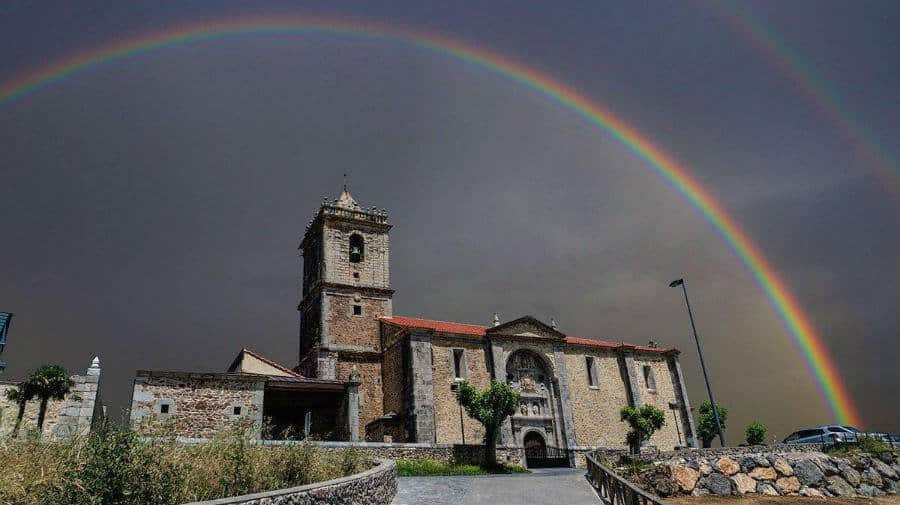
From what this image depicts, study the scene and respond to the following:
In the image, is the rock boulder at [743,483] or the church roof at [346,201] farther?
the church roof at [346,201]

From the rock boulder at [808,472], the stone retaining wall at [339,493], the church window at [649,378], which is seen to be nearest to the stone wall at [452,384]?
Result: the church window at [649,378]

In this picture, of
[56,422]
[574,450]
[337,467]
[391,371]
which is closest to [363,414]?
[391,371]

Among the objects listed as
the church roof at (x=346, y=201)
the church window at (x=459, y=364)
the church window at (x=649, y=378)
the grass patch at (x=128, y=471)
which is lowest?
the grass patch at (x=128, y=471)

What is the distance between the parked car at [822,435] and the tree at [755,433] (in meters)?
8.41

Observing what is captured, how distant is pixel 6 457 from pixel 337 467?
6.47 m

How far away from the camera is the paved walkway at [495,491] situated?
1384 centimetres

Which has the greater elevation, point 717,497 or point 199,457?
point 199,457

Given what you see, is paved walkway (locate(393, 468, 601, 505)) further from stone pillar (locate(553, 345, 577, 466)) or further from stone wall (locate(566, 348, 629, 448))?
stone wall (locate(566, 348, 629, 448))

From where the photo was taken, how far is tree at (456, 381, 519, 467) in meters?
25.7

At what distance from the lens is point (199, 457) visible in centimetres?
926

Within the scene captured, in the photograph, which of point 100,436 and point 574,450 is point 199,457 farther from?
point 574,450

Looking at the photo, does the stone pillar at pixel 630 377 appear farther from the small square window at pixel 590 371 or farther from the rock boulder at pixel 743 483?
the rock boulder at pixel 743 483

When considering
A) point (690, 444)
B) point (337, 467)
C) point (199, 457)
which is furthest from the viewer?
point (690, 444)

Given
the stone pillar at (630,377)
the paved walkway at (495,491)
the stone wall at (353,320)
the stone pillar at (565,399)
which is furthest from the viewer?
the stone pillar at (630,377)
